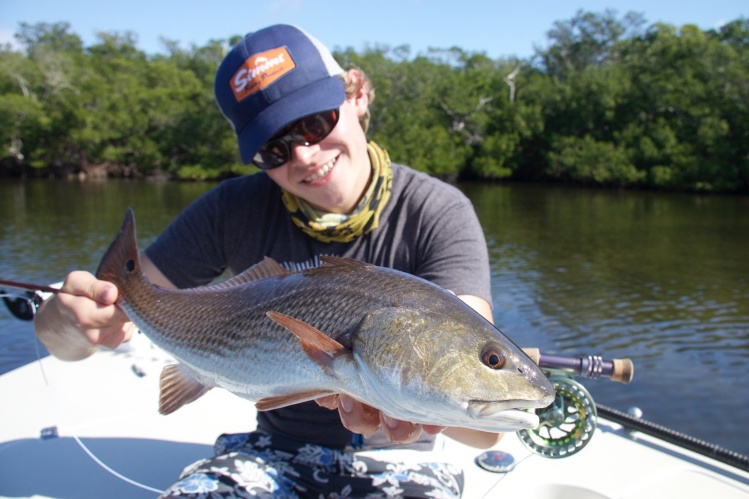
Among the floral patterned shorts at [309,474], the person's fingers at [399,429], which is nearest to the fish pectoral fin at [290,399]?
the person's fingers at [399,429]

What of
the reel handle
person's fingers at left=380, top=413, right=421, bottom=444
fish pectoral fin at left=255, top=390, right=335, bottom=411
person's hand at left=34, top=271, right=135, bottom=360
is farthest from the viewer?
the reel handle

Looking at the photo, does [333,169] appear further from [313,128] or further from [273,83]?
[273,83]

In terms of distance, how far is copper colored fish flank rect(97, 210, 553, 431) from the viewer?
170 cm

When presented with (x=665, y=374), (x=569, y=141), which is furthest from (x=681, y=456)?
(x=569, y=141)

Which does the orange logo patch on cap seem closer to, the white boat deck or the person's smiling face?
the person's smiling face

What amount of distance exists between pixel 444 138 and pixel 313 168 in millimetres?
55429

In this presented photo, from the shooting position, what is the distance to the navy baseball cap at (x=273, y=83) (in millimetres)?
2611

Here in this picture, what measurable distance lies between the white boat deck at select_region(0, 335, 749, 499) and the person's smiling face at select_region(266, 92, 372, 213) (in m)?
1.11

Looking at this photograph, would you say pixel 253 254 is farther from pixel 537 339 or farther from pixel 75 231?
pixel 75 231

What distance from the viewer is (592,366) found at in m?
3.00

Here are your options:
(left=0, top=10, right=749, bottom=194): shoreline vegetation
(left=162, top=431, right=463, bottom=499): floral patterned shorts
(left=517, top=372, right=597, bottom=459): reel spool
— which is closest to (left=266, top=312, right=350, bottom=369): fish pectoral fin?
(left=162, top=431, right=463, bottom=499): floral patterned shorts

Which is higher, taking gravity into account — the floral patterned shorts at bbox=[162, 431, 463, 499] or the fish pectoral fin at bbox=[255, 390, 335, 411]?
the fish pectoral fin at bbox=[255, 390, 335, 411]

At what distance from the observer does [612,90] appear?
157 feet

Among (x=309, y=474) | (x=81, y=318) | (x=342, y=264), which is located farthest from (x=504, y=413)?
(x=81, y=318)
